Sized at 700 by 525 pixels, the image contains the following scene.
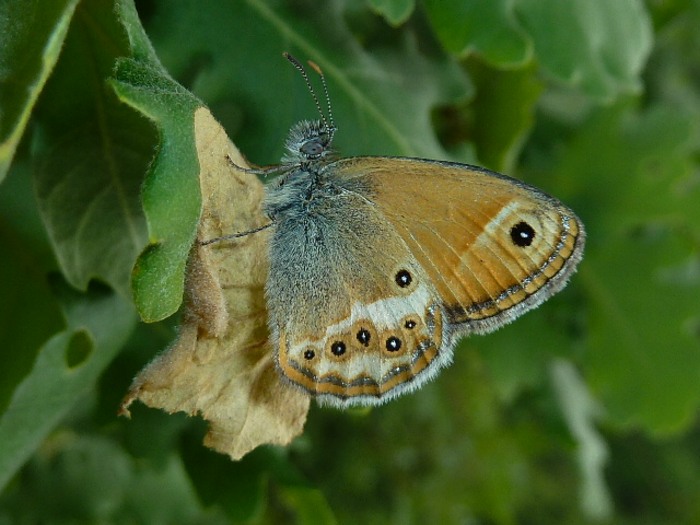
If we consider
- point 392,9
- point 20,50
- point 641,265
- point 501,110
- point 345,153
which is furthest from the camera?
point 641,265

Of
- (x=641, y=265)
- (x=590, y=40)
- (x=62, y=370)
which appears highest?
(x=62, y=370)

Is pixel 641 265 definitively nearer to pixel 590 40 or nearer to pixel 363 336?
pixel 590 40

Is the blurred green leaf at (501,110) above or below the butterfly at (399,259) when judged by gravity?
below

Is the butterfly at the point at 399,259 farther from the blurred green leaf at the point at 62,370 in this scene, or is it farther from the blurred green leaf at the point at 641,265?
the blurred green leaf at the point at 641,265

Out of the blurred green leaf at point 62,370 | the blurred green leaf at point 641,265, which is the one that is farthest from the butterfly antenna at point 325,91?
the blurred green leaf at point 641,265

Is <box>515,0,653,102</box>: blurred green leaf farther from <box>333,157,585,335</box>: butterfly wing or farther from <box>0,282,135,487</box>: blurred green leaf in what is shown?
<box>0,282,135,487</box>: blurred green leaf

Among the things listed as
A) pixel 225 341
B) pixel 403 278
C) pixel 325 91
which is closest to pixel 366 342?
pixel 403 278

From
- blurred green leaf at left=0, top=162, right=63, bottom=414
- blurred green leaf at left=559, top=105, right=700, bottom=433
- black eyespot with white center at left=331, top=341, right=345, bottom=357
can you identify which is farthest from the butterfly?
blurred green leaf at left=559, top=105, right=700, bottom=433
